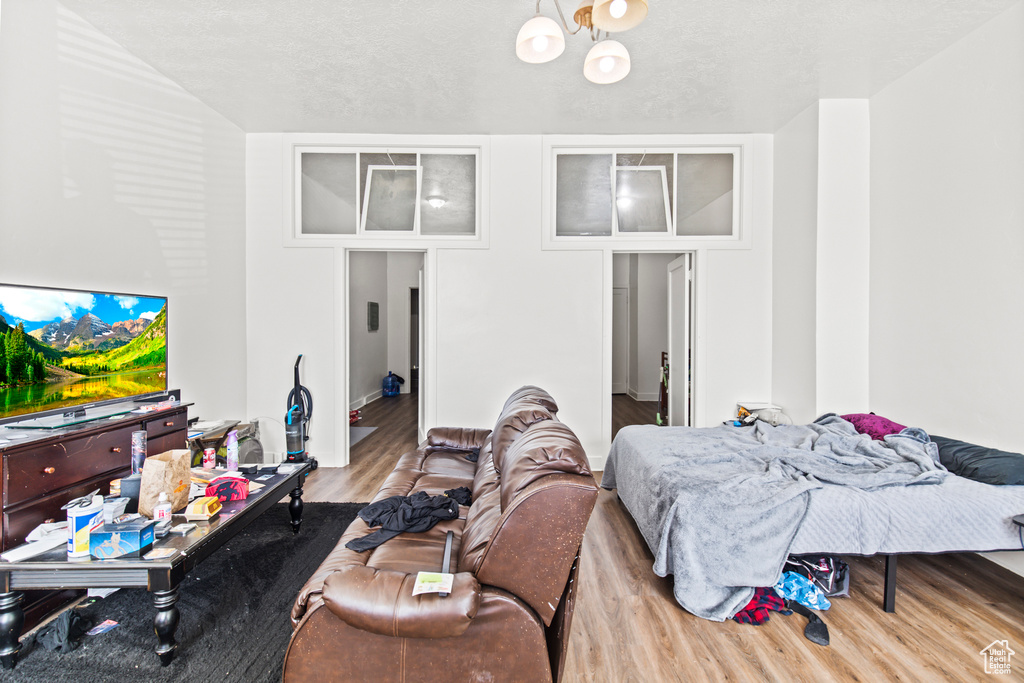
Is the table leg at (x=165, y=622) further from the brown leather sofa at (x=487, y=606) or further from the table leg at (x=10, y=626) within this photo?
the brown leather sofa at (x=487, y=606)

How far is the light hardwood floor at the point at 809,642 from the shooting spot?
1.89 metres

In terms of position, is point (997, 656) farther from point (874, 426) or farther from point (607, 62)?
point (607, 62)

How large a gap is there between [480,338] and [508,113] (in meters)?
2.01

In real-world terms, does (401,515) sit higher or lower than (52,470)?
lower

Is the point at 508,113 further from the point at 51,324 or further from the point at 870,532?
the point at 870,532

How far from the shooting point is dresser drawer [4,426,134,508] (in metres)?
1.97

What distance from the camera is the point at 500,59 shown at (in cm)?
330

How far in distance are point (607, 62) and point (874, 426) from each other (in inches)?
116

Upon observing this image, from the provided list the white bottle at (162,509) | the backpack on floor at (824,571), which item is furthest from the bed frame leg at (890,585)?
the white bottle at (162,509)

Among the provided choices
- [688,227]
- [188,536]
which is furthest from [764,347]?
[188,536]

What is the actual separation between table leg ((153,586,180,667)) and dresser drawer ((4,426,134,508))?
0.76 metres

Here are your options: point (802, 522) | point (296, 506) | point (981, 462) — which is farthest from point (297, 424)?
point (981, 462)

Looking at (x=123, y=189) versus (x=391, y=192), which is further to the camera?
(x=391, y=192)

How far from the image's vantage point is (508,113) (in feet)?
13.5
